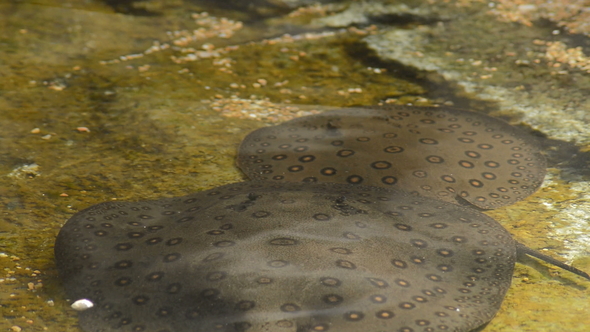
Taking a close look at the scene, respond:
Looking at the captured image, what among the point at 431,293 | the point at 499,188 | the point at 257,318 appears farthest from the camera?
the point at 499,188

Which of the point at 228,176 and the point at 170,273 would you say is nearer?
the point at 170,273

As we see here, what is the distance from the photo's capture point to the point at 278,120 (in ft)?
18.5

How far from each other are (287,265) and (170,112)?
3.37 m

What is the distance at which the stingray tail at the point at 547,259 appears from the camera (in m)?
3.29

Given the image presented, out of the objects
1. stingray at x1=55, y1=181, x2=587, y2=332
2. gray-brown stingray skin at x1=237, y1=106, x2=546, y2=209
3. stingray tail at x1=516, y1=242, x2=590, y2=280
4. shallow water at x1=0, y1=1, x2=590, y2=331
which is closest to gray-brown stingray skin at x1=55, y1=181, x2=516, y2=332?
stingray at x1=55, y1=181, x2=587, y2=332

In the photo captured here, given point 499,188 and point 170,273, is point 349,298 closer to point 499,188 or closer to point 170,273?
point 170,273

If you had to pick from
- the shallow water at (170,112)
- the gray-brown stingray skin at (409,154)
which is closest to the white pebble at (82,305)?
the shallow water at (170,112)

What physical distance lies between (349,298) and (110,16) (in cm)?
706

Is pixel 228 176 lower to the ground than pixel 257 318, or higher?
lower

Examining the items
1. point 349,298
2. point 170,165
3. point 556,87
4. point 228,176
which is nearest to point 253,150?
point 228,176

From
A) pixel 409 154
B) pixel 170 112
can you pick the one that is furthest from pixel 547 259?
pixel 170 112

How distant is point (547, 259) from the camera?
11.1ft

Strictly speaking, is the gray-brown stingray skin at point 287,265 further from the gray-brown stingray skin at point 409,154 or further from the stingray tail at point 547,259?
the gray-brown stingray skin at point 409,154

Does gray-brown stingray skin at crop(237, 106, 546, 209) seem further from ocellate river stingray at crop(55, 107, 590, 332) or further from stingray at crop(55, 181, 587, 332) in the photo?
stingray at crop(55, 181, 587, 332)
